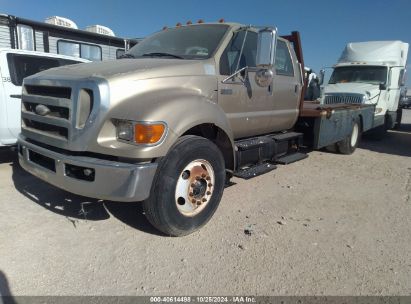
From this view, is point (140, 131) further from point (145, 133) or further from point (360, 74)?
point (360, 74)

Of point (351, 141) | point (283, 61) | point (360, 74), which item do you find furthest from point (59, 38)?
point (360, 74)

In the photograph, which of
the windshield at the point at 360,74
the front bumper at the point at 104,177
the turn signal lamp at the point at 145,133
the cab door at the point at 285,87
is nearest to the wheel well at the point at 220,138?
the turn signal lamp at the point at 145,133

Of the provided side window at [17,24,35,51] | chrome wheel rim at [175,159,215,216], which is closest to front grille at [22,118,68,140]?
chrome wheel rim at [175,159,215,216]

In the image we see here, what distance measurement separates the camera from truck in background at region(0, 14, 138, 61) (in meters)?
8.11

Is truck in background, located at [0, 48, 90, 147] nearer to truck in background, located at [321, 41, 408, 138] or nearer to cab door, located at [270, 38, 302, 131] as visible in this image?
cab door, located at [270, 38, 302, 131]

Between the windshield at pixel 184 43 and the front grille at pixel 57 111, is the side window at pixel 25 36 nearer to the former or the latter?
the windshield at pixel 184 43

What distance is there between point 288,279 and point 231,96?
222 cm

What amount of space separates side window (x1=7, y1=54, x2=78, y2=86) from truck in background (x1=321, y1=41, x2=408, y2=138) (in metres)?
8.05

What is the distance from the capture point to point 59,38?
9.38 m

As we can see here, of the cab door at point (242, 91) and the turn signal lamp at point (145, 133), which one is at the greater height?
the cab door at point (242, 91)

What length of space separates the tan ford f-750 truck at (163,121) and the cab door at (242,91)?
0.01 meters

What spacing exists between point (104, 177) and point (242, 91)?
217cm

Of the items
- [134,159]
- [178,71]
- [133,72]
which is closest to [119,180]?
[134,159]

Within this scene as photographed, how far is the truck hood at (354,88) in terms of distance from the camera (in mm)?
10406
